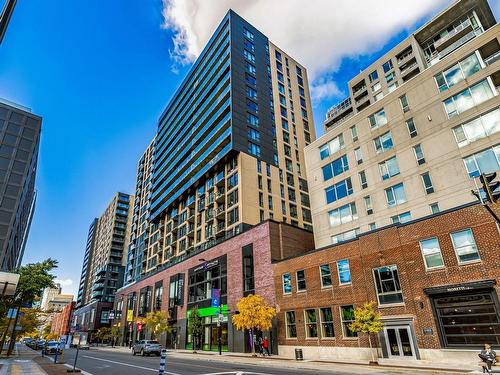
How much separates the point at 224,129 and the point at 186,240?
2236cm

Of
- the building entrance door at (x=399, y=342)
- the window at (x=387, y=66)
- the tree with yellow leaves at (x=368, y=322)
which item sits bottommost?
the building entrance door at (x=399, y=342)

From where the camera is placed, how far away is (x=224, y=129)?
56.3m

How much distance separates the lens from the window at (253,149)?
54369 millimetres

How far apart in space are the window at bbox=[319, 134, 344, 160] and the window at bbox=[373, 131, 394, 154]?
15.4 ft

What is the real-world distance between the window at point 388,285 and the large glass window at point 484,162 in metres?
12.7

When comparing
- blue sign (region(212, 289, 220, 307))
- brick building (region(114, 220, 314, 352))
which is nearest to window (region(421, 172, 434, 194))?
brick building (region(114, 220, 314, 352))

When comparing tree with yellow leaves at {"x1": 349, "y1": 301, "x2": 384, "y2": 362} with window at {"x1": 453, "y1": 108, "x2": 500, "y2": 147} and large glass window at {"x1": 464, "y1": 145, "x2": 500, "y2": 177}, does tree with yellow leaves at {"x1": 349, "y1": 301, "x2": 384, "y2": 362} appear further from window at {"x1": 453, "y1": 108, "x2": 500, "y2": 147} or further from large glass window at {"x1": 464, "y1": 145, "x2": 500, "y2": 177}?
window at {"x1": 453, "y1": 108, "x2": 500, "y2": 147}

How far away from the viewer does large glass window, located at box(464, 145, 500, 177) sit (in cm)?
2731

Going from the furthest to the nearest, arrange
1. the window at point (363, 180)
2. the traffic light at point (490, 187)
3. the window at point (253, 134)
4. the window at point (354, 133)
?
the window at point (253, 134)
the window at point (354, 133)
the window at point (363, 180)
the traffic light at point (490, 187)

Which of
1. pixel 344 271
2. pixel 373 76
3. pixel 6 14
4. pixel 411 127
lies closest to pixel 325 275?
pixel 344 271

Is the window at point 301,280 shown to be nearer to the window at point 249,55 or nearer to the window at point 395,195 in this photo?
the window at point 395,195

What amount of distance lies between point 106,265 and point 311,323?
110062 mm

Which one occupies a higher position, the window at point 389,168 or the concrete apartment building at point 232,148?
the concrete apartment building at point 232,148

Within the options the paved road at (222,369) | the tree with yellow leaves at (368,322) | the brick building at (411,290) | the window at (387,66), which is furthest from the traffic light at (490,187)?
the window at (387,66)
